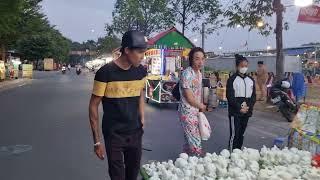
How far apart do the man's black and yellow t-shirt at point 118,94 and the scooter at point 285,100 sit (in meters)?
9.46

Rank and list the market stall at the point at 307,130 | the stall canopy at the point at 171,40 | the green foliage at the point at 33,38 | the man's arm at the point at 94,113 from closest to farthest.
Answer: the man's arm at the point at 94,113
the market stall at the point at 307,130
the stall canopy at the point at 171,40
the green foliage at the point at 33,38

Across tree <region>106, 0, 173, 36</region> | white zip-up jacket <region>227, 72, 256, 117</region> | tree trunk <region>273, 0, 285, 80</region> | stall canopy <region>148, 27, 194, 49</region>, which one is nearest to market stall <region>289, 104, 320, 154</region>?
white zip-up jacket <region>227, 72, 256, 117</region>

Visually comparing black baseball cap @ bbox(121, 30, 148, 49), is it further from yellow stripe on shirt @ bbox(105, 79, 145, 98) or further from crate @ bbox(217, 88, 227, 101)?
crate @ bbox(217, 88, 227, 101)

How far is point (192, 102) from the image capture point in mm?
6176

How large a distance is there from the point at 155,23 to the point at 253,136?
40006 millimetres

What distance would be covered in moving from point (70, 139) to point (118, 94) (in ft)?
19.8

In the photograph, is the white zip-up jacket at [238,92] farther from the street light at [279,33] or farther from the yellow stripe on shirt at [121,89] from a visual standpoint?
the street light at [279,33]

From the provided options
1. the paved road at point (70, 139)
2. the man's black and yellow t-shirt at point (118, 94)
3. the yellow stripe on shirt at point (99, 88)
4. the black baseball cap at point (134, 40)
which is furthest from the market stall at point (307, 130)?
the yellow stripe on shirt at point (99, 88)

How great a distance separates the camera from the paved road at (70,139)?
704 cm

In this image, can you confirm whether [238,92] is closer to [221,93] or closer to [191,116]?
[191,116]

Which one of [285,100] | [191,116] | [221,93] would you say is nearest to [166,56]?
[221,93]

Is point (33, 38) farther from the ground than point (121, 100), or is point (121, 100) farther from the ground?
point (33, 38)

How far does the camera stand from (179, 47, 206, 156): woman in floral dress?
6.20 metres

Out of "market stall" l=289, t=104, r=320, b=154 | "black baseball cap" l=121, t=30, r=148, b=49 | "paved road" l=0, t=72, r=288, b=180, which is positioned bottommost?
"paved road" l=0, t=72, r=288, b=180
